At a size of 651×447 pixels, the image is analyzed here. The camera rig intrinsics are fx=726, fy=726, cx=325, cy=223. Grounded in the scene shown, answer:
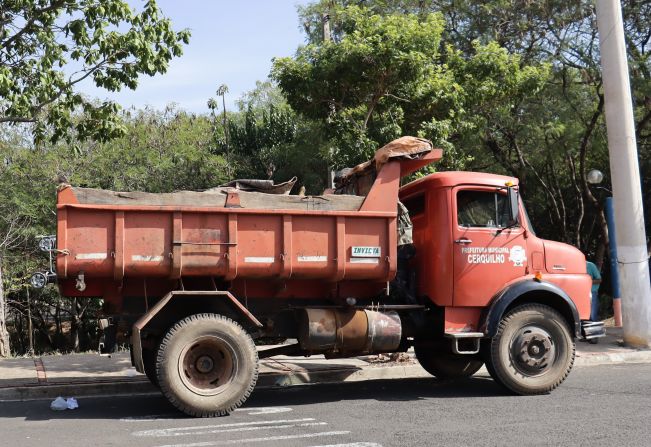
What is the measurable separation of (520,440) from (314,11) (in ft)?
55.8

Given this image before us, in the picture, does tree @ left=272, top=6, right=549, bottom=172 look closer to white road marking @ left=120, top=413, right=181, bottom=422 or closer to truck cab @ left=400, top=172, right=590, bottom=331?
truck cab @ left=400, top=172, right=590, bottom=331

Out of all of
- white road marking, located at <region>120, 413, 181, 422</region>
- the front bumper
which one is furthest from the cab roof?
white road marking, located at <region>120, 413, 181, 422</region>

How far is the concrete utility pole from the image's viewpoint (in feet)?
41.5

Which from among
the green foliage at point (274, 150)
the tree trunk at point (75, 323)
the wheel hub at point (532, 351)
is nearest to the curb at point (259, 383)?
the wheel hub at point (532, 351)

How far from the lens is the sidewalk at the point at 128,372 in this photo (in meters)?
9.47

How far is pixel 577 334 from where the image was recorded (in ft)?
29.7

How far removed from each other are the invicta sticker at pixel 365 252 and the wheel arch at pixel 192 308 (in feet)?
4.45

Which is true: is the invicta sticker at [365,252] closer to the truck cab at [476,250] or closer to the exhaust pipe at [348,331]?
the exhaust pipe at [348,331]

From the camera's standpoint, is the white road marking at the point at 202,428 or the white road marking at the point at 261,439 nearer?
the white road marking at the point at 261,439

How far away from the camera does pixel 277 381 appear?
10.2m

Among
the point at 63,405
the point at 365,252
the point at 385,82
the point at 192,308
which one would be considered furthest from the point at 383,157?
the point at 63,405

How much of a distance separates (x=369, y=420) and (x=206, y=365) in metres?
1.85

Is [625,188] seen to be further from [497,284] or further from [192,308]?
[192,308]

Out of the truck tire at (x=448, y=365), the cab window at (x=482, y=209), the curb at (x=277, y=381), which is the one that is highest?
the cab window at (x=482, y=209)
